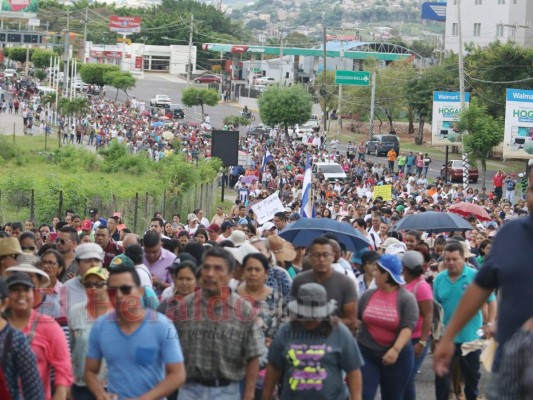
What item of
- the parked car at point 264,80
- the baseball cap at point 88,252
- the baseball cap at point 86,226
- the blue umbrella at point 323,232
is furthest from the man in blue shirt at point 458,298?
the parked car at point 264,80

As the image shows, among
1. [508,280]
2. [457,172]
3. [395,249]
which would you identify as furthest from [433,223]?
[457,172]

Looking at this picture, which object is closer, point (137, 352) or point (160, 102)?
point (137, 352)

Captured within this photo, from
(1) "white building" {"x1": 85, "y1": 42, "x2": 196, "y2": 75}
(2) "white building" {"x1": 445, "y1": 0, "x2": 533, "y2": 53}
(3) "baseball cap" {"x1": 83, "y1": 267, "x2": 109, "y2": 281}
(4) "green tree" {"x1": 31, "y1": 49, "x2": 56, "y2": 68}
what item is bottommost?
(3) "baseball cap" {"x1": 83, "y1": 267, "x2": 109, "y2": 281}

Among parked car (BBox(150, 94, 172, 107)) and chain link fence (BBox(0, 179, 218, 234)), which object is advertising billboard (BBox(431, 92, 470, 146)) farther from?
parked car (BBox(150, 94, 172, 107))

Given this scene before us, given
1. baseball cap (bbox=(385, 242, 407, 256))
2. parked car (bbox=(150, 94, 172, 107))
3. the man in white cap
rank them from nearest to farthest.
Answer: the man in white cap, baseball cap (bbox=(385, 242, 407, 256)), parked car (bbox=(150, 94, 172, 107))

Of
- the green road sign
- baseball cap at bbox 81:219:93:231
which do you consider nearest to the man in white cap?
baseball cap at bbox 81:219:93:231

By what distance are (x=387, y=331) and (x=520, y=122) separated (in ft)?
106

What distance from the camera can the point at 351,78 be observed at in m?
64.8

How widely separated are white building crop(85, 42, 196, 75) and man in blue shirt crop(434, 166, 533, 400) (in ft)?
402

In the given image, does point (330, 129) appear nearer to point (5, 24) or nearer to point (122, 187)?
point (122, 187)

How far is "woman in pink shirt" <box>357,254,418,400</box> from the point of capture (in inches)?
387

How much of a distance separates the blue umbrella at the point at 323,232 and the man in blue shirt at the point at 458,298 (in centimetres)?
260

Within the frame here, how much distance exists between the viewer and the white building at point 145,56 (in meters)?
130

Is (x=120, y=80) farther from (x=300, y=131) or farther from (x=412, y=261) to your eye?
(x=412, y=261)
